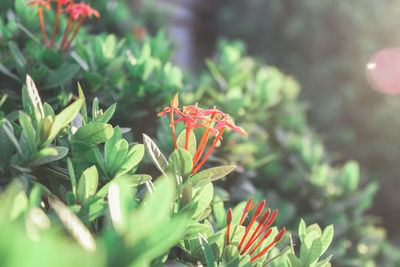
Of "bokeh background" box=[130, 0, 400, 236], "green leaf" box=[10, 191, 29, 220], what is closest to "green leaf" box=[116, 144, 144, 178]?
"green leaf" box=[10, 191, 29, 220]

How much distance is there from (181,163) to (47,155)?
354 mm

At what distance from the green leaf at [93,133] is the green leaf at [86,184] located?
15cm

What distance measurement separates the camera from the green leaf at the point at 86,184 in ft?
3.07

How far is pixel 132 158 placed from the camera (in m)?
1.11

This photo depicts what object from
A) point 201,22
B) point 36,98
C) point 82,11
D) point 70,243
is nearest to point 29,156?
point 36,98

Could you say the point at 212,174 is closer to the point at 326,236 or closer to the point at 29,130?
the point at 326,236

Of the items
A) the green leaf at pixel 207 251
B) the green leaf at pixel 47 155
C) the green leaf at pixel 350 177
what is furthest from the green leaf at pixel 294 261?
the green leaf at pixel 350 177

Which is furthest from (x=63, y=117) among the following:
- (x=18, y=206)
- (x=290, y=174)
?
(x=290, y=174)

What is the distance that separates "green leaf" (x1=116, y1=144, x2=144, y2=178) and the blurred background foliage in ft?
1.57

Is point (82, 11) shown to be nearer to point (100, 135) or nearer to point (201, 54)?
point (100, 135)

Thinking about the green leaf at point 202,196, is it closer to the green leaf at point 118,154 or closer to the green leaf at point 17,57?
the green leaf at point 118,154

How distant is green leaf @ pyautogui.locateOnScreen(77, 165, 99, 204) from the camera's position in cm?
94

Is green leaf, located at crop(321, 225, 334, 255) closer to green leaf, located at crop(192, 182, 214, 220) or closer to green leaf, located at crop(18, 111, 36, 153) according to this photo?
green leaf, located at crop(192, 182, 214, 220)

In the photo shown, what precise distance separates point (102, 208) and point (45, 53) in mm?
937
